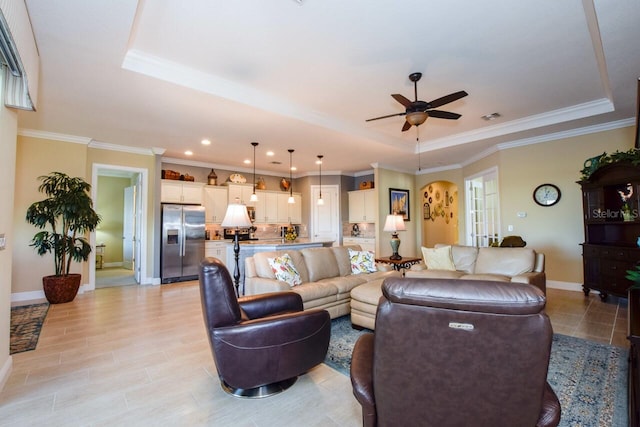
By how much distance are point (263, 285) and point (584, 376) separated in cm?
304

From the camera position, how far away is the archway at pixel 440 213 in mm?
9641

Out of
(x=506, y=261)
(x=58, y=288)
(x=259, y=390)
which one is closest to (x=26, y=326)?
(x=58, y=288)

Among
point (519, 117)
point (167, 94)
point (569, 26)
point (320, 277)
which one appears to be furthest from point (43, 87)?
point (519, 117)

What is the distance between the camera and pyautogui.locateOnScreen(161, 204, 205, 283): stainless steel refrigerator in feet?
20.9

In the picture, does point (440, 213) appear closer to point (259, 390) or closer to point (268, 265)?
point (268, 265)

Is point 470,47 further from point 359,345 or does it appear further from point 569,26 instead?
point 359,345

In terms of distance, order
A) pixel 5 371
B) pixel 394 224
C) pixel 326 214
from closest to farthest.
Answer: pixel 5 371 < pixel 394 224 < pixel 326 214

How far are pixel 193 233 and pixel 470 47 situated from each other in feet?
19.6

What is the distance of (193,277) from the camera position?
265 inches

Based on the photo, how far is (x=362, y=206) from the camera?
334 inches

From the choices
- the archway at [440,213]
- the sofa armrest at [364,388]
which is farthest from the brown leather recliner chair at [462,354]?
the archway at [440,213]

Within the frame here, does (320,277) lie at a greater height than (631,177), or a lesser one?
lesser

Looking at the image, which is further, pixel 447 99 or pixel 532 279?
pixel 532 279

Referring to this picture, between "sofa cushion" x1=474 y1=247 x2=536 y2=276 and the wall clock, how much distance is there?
198cm
